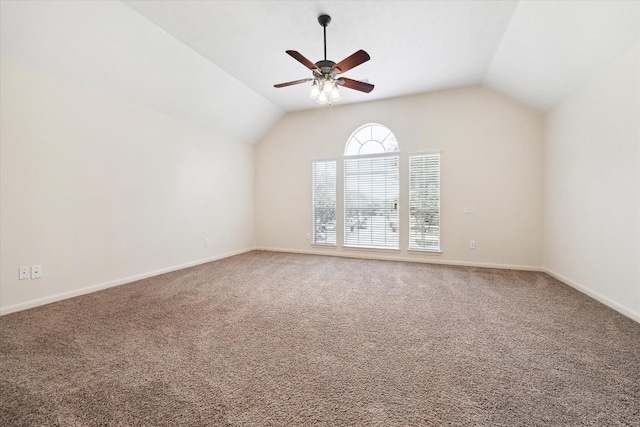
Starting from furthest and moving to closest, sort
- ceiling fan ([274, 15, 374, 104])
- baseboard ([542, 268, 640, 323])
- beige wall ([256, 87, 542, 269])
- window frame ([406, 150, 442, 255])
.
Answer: window frame ([406, 150, 442, 255])
beige wall ([256, 87, 542, 269])
ceiling fan ([274, 15, 374, 104])
baseboard ([542, 268, 640, 323])

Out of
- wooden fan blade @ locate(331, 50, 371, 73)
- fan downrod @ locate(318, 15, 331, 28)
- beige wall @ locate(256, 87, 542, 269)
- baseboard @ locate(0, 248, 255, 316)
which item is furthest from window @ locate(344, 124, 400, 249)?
baseboard @ locate(0, 248, 255, 316)

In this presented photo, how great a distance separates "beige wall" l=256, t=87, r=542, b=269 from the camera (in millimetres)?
4363

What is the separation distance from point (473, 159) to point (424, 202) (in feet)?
3.56

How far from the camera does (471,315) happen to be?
2.63 metres

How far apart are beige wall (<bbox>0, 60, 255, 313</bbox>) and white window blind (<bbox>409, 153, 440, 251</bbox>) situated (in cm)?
392

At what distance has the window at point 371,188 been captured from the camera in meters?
5.22

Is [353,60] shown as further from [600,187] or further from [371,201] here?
[371,201]

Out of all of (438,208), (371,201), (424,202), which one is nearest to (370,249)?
(371,201)

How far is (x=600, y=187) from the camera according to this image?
2975mm

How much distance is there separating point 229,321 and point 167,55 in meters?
3.35

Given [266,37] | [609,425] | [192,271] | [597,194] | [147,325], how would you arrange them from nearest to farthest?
[609,425] → [147,325] → [597,194] → [266,37] → [192,271]

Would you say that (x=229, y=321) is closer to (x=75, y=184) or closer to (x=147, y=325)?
(x=147, y=325)

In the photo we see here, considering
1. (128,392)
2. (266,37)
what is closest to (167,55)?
(266,37)

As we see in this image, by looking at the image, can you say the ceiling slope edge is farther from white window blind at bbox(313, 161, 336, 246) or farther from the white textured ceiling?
white window blind at bbox(313, 161, 336, 246)
